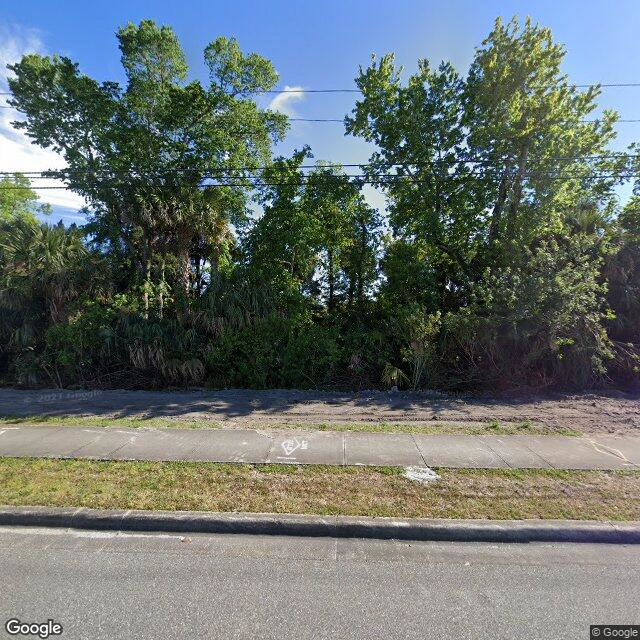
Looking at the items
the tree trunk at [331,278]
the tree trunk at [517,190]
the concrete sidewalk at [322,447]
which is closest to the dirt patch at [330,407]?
the concrete sidewalk at [322,447]

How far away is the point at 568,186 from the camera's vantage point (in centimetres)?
1113

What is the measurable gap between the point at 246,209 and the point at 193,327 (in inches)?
254

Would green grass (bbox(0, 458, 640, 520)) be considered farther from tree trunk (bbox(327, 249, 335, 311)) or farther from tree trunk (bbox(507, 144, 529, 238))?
tree trunk (bbox(327, 249, 335, 311))

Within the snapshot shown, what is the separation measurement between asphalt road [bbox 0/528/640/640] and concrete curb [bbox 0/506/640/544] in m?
0.09

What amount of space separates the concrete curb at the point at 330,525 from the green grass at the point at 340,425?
2.68 m

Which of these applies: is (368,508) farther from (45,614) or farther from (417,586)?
(45,614)

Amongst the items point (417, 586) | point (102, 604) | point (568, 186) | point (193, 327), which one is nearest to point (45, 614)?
point (102, 604)

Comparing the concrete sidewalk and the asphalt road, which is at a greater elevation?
the concrete sidewalk

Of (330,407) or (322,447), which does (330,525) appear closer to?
(322,447)

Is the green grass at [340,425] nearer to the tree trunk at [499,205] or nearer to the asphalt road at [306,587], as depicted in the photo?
the asphalt road at [306,587]

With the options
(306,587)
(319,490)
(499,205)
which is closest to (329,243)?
(499,205)

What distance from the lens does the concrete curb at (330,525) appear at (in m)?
3.44

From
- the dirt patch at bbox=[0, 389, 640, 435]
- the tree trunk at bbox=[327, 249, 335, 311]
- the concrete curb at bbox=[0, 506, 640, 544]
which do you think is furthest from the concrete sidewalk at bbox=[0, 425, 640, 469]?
the tree trunk at bbox=[327, 249, 335, 311]

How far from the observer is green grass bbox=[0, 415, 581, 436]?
248 inches
